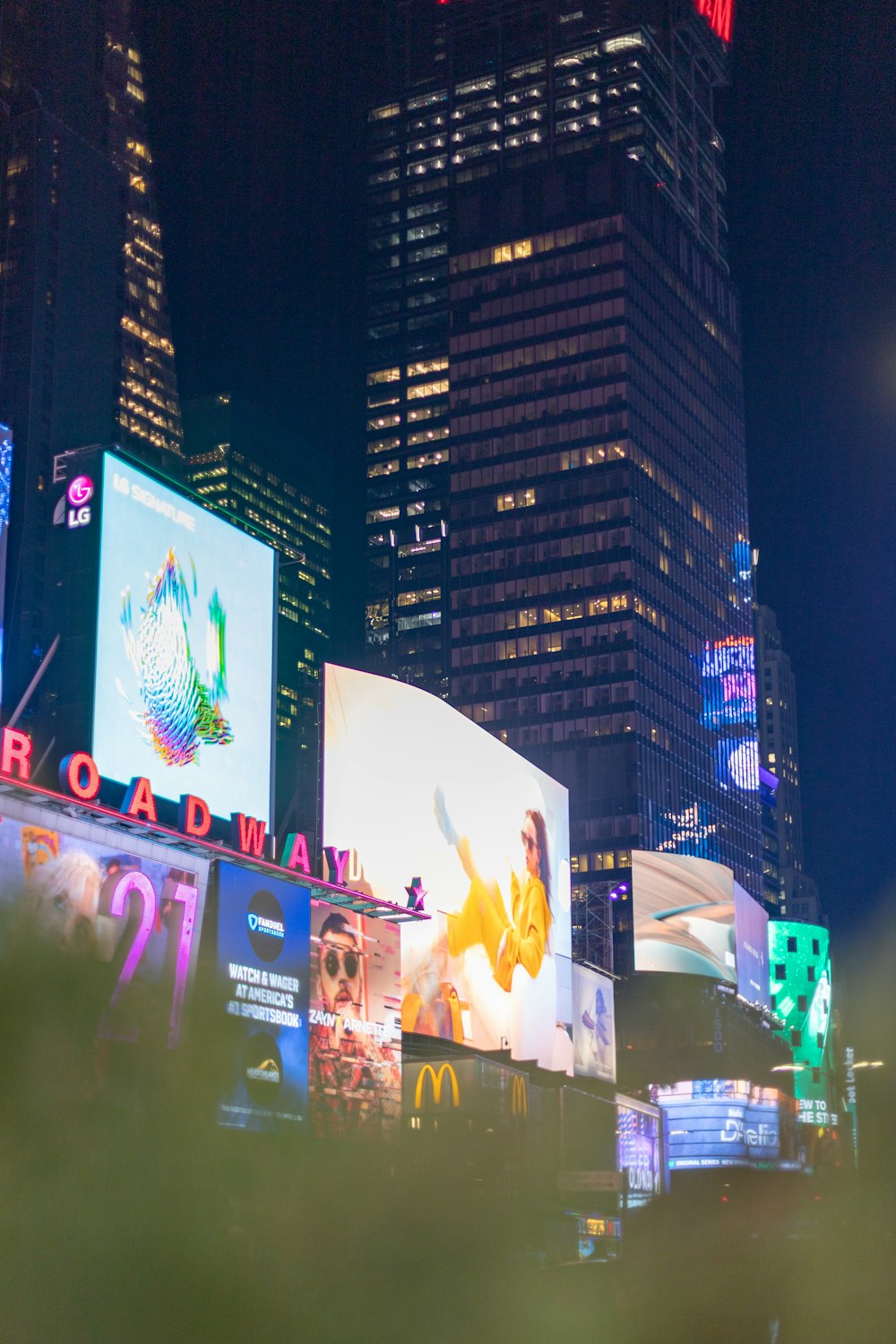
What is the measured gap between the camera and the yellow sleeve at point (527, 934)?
9492 cm

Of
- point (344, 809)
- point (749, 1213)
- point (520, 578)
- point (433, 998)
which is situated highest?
point (520, 578)

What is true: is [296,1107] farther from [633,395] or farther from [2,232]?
[2,232]

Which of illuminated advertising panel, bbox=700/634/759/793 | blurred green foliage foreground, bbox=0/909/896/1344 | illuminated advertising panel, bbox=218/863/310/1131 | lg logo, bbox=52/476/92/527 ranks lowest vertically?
blurred green foliage foreground, bbox=0/909/896/1344

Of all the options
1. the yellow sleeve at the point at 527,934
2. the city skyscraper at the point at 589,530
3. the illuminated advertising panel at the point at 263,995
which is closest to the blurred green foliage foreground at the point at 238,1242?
the illuminated advertising panel at the point at 263,995

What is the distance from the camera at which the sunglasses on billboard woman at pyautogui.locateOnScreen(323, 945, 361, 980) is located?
72438 mm

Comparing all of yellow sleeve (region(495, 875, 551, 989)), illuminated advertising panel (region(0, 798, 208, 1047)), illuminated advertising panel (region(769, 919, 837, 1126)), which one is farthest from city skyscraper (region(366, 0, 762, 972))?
illuminated advertising panel (region(0, 798, 208, 1047))

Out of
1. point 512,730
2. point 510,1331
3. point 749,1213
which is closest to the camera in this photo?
point 510,1331

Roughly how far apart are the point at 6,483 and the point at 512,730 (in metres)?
110

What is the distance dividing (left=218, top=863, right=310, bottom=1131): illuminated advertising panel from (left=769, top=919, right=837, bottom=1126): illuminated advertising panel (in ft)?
399

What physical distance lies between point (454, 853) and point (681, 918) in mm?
60051

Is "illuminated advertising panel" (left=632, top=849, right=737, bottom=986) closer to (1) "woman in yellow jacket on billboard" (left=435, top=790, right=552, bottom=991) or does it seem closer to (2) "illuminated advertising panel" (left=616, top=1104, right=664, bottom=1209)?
(2) "illuminated advertising panel" (left=616, top=1104, right=664, bottom=1209)

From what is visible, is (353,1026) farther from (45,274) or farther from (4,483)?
(45,274)

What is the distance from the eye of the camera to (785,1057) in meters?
181

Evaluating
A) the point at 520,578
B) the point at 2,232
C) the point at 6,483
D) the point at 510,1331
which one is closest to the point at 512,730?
the point at 520,578
